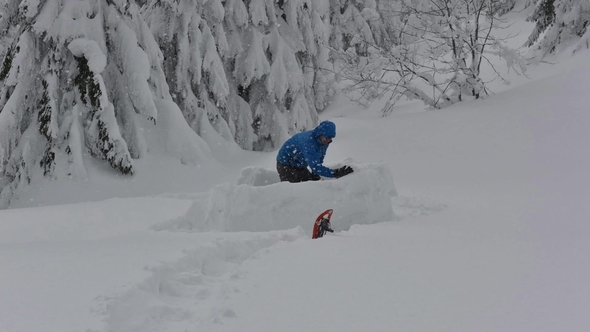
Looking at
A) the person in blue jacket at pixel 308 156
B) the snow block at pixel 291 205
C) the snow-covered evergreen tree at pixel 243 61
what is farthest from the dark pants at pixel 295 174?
the snow-covered evergreen tree at pixel 243 61

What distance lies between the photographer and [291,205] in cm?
606

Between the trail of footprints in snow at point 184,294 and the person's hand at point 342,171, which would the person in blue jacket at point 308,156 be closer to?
the person's hand at point 342,171

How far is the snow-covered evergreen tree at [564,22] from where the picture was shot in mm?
15712

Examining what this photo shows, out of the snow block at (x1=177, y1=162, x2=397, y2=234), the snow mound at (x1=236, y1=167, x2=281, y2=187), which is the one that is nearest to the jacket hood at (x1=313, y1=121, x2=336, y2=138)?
the snow block at (x1=177, y1=162, x2=397, y2=234)

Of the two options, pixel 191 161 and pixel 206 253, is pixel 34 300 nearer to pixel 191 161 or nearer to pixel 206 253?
pixel 206 253

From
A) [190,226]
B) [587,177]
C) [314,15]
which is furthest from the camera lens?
[314,15]

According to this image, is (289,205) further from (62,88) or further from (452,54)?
(452,54)

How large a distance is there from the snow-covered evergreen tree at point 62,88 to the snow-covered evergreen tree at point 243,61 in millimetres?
2739

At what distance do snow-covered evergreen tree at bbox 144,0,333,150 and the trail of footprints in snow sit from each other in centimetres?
1068

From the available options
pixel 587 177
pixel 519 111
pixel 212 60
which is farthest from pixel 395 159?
pixel 212 60

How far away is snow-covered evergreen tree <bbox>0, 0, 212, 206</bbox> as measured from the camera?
1065 cm

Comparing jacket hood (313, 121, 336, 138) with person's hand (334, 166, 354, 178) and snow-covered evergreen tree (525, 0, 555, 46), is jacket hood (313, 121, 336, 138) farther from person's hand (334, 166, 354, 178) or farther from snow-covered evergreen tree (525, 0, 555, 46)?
snow-covered evergreen tree (525, 0, 555, 46)

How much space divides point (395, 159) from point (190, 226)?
5.69 m

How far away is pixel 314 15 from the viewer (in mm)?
16469
